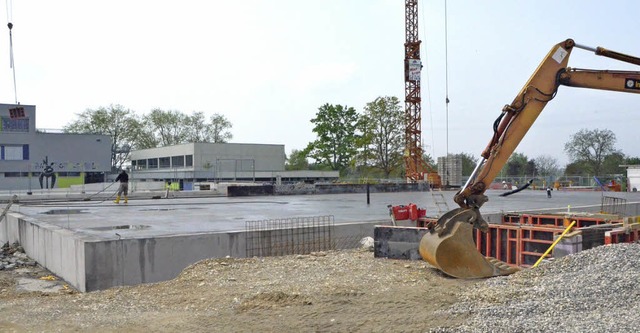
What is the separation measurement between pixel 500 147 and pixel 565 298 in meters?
3.60

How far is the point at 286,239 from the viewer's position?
14664mm

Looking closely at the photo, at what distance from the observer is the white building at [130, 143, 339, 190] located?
67.6 m

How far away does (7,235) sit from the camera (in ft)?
61.3

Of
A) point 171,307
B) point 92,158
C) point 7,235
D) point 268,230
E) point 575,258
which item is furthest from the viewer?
point 92,158

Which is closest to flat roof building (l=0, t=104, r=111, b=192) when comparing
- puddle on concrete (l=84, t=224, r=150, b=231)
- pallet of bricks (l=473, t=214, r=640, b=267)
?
puddle on concrete (l=84, t=224, r=150, b=231)

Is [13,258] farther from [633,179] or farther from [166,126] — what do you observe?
[166,126]

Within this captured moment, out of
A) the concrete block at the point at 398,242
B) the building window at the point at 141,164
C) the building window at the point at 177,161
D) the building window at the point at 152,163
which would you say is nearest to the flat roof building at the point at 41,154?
the building window at the point at 177,161

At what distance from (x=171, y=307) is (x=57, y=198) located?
85.2 feet

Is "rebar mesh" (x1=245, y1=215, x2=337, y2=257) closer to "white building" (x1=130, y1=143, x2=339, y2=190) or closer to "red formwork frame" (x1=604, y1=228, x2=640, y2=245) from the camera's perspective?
"red formwork frame" (x1=604, y1=228, x2=640, y2=245)

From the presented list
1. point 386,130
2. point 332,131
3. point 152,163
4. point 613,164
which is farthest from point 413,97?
point 152,163

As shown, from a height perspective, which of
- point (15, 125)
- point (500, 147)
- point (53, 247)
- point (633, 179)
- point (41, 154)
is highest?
point (15, 125)

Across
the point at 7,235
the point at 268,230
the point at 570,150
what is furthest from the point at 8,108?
the point at 570,150

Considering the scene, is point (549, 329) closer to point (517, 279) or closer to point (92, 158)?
point (517, 279)

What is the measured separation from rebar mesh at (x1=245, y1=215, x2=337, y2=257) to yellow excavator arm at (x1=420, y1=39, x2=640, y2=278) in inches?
184
